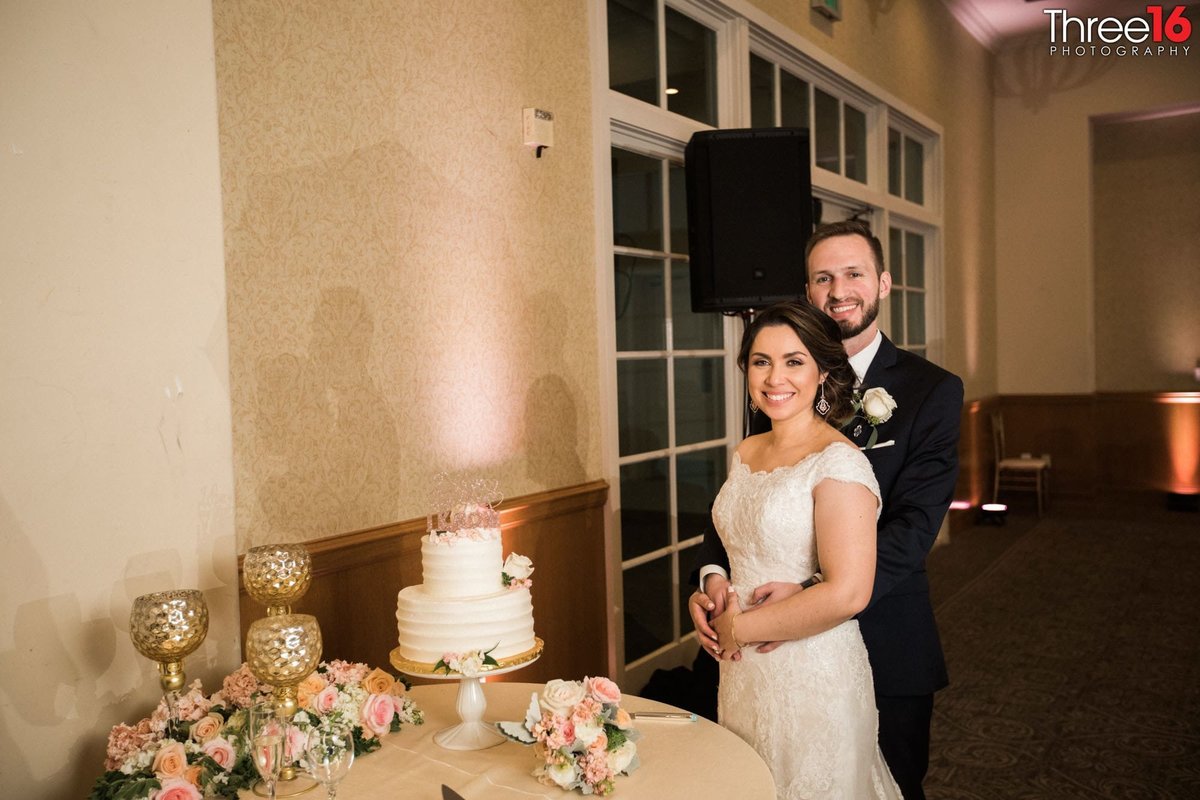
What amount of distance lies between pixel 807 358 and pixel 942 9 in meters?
6.63

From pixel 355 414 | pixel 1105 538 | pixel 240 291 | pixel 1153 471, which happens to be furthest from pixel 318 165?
pixel 1153 471

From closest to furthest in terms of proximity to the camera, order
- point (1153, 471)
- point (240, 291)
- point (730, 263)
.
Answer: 1. point (240, 291)
2. point (730, 263)
3. point (1153, 471)

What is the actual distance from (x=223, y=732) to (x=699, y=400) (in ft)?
10.1

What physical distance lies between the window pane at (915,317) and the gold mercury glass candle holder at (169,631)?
6341mm

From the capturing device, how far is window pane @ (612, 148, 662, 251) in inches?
153

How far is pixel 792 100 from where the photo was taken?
17.5 ft

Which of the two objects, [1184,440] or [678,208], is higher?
[678,208]

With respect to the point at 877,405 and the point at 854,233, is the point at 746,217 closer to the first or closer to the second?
the point at 854,233

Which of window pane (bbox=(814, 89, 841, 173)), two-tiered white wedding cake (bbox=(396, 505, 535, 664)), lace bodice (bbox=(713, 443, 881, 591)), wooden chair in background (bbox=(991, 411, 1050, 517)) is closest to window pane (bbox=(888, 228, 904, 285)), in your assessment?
window pane (bbox=(814, 89, 841, 173))

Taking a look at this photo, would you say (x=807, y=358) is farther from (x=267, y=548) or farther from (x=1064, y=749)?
(x=1064, y=749)

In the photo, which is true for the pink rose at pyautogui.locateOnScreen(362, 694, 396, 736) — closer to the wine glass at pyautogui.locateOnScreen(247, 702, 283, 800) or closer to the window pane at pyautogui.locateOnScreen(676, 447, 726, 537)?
the wine glass at pyautogui.locateOnScreen(247, 702, 283, 800)

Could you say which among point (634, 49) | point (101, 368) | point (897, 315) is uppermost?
point (634, 49)

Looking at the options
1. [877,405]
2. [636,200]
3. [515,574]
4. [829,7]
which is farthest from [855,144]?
[515,574]

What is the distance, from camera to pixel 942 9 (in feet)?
24.7
